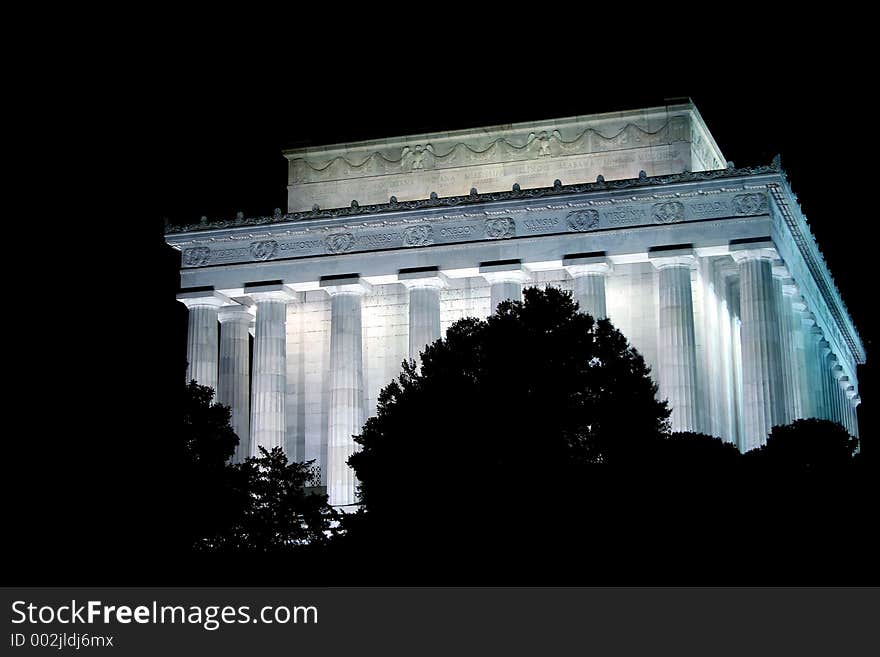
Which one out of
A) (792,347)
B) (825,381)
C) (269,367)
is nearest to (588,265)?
(792,347)

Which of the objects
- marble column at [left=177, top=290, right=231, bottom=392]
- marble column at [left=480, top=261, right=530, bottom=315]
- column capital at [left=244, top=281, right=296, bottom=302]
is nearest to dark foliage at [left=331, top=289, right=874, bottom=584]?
marble column at [left=480, top=261, right=530, bottom=315]

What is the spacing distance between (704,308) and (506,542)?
142ft

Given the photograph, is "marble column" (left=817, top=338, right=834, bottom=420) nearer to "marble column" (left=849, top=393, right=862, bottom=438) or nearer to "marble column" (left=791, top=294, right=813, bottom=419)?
"marble column" (left=791, top=294, right=813, bottom=419)

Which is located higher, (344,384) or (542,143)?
(542,143)

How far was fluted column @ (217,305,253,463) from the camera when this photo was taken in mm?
98688

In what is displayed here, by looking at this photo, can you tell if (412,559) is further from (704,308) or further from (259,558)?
(704,308)

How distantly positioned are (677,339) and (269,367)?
86.9 ft

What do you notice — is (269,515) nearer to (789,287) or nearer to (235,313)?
(235,313)

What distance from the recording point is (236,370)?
101000mm

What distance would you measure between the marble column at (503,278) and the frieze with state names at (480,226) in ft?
6.29

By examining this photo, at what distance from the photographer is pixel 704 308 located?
9588 cm

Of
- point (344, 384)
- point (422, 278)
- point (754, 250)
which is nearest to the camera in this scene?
point (754, 250)

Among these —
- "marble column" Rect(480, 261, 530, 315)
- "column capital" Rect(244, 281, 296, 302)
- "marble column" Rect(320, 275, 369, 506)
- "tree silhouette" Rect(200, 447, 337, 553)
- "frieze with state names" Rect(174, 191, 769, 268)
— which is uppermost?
"frieze with state names" Rect(174, 191, 769, 268)

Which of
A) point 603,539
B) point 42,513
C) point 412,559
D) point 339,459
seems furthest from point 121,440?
point 339,459
